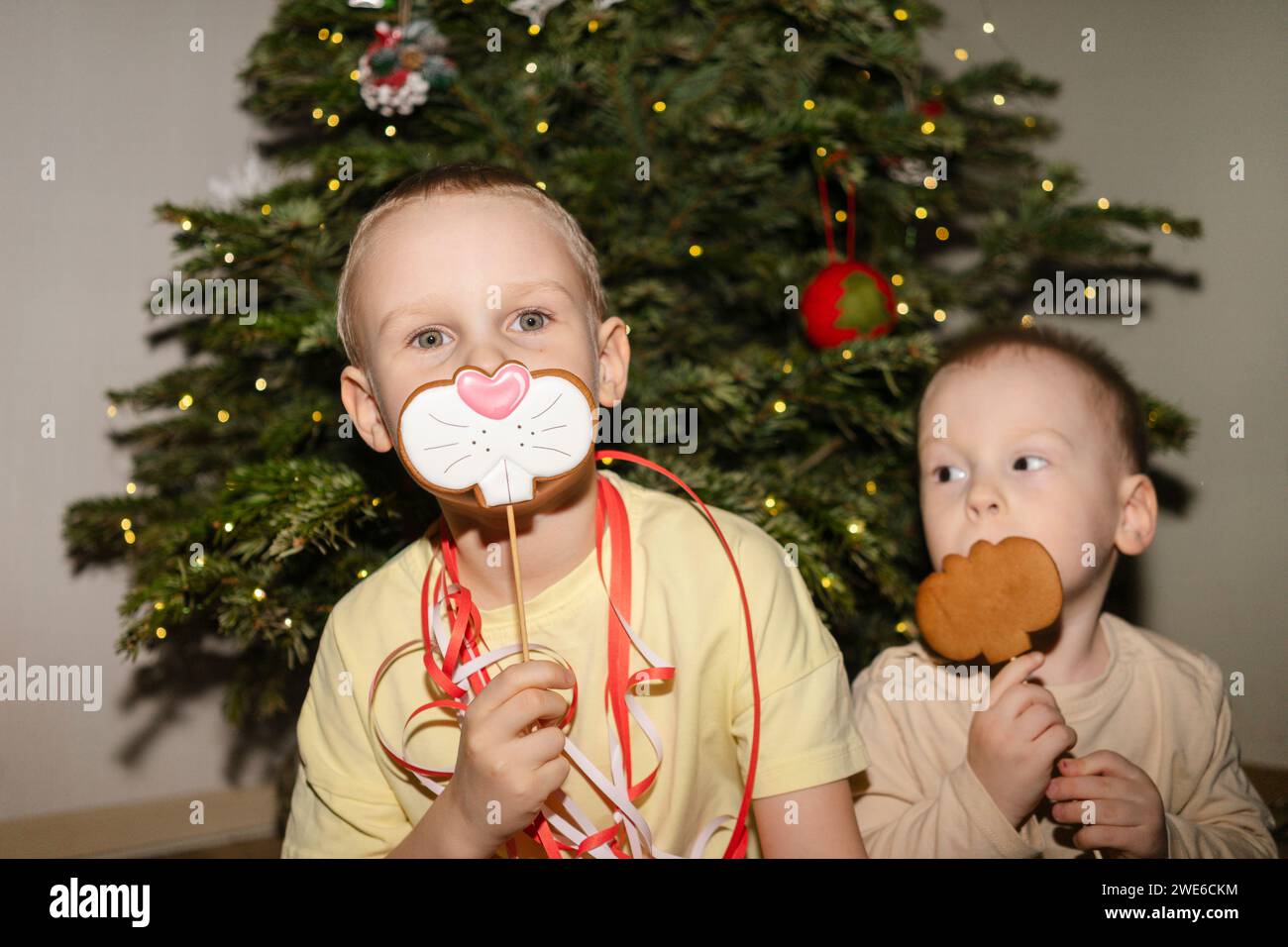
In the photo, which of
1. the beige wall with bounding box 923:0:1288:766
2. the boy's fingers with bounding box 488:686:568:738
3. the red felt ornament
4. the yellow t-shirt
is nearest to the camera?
the boy's fingers with bounding box 488:686:568:738

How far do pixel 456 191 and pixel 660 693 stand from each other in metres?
0.50

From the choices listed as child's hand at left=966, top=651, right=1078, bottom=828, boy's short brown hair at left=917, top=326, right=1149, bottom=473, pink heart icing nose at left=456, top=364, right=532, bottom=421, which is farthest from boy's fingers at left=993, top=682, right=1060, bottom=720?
pink heart icing nose at left=456, top=364, right=532, bottom=421

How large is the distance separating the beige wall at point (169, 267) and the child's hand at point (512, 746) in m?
1.08

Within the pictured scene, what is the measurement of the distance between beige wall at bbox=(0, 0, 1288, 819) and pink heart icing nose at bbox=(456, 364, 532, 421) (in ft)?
3.53

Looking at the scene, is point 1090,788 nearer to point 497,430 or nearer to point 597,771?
point 597,771

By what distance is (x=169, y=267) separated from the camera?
1622 mm

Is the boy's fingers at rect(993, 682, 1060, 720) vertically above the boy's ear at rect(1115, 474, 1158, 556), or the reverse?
the boy's ear at rect(1115, 474, 1158, 556)

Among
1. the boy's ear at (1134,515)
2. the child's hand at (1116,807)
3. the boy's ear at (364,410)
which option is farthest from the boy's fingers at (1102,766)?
the boy's ear at (364,410)

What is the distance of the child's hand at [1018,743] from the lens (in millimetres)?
939

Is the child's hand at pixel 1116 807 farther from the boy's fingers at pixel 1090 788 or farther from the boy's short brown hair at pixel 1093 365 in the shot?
the boy's short brown hair at pixel 1093 365

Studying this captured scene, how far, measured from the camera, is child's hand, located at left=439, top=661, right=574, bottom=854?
0.79 metres

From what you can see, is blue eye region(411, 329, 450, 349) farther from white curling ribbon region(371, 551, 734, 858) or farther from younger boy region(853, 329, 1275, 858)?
younger boy region(853, 329, 1275, 858)

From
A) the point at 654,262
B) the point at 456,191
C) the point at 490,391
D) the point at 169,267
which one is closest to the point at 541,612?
the point at 490,391
